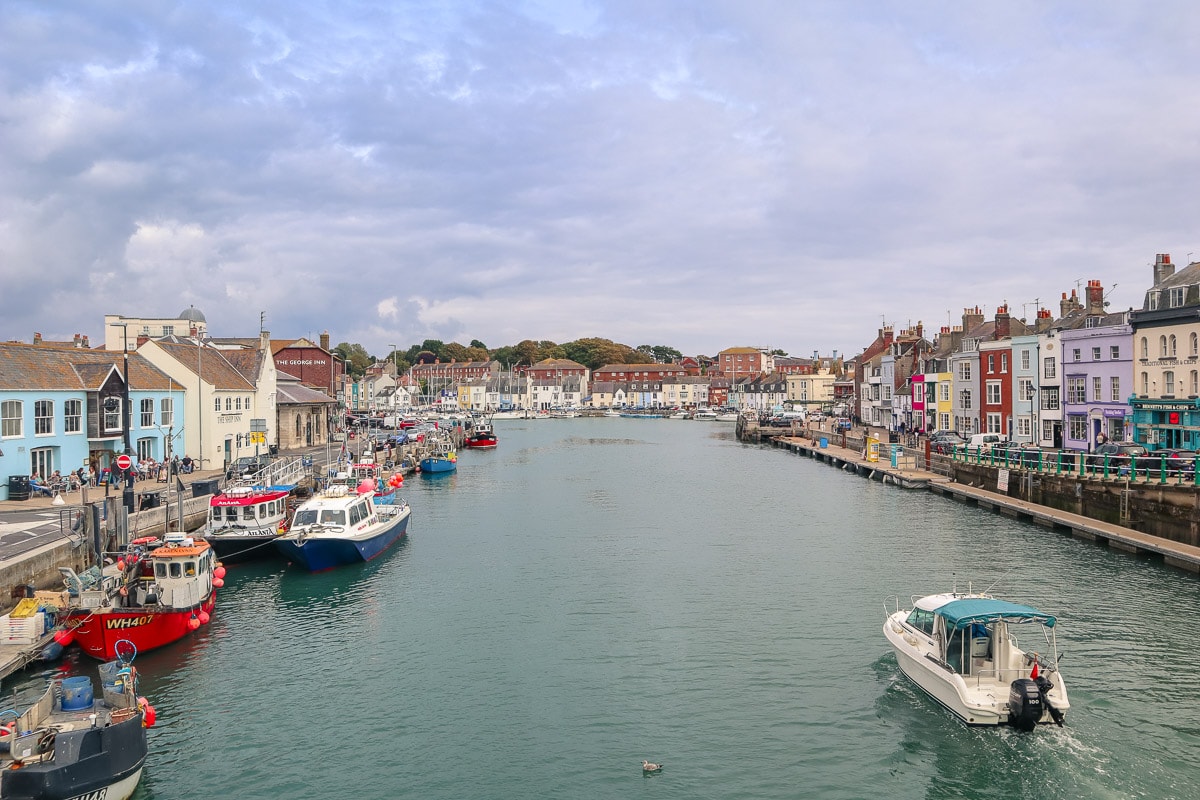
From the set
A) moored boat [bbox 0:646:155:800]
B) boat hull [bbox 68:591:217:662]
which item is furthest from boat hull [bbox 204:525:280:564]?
moored boat [bbox 0:646:155:800]

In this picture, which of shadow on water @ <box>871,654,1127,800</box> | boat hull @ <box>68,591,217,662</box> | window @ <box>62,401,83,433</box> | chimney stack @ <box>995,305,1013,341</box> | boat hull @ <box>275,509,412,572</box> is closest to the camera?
shadow on water @ <box>871,654,1127,800</box>

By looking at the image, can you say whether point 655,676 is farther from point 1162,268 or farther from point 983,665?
point 1162,268

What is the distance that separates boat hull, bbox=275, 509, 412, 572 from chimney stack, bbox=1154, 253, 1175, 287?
44589 millimetres

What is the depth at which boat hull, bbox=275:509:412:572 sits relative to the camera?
1289 inches

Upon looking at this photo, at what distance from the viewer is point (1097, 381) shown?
169 feet

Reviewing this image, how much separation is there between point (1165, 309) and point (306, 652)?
44.8m

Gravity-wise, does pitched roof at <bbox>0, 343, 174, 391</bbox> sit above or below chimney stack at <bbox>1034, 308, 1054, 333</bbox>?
below

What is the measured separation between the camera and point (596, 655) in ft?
76.0

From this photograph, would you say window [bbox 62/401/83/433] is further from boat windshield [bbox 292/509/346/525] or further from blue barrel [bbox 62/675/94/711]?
blue barrel [bbox 62/675/94/711]

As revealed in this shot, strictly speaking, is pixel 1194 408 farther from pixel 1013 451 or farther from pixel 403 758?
pixel 403 758

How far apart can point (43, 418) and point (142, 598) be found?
19.6m

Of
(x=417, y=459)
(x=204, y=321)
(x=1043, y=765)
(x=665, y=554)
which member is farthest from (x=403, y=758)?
(x=204, y=321)

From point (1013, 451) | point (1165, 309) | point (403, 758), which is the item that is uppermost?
point (1165, 309)

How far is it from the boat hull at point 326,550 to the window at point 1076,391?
140ft
